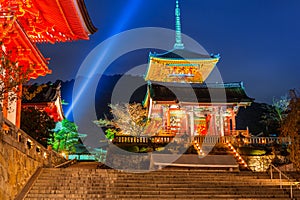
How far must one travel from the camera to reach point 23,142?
46.3ft

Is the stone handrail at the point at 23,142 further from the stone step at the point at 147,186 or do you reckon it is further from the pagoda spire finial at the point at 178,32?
the pagoda spire finial at the point at 178,32

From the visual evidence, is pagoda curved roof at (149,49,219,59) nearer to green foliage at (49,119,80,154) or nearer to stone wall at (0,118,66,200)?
green foliage at (49,119,80,154)

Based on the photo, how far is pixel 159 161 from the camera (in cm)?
2031

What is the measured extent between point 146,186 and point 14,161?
4.47m

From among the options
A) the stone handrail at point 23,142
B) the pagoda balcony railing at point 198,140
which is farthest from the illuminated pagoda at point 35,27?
the pagoda balcony railing at point 198,140

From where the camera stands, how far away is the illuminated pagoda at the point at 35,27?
14359 millimetres

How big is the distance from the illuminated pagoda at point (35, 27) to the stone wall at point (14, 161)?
6.00 feet

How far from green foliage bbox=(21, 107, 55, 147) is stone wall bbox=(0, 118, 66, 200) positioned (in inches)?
282

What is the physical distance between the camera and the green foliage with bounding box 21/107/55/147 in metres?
22.4

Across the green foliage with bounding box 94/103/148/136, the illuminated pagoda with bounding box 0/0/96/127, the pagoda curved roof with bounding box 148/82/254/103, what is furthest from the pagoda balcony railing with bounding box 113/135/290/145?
the illuminated pagoda with bounding box 0/0/96/127

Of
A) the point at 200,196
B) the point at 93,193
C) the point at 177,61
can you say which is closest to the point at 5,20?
the point at 93,193

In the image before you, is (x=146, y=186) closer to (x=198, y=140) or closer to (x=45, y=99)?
(x=198, y=140)

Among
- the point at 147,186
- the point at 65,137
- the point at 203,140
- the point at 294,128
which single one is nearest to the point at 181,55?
the point at 65,137

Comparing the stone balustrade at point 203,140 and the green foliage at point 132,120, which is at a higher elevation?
the green foliage at point 132,120
